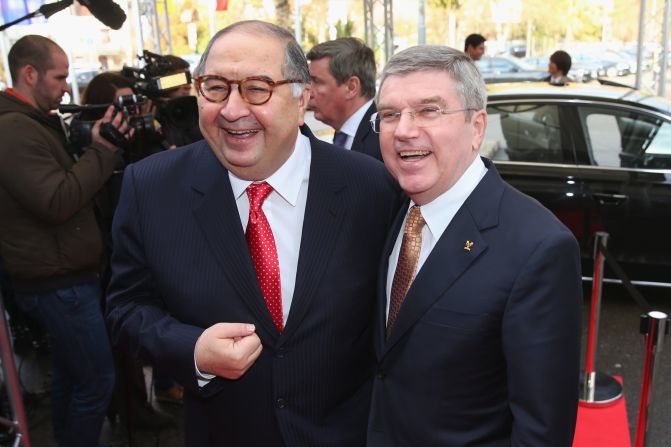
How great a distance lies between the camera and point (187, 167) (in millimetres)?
1818

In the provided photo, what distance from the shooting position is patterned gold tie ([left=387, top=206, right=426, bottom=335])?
62.7 inches

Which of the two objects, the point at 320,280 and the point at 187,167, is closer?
the point at 320,280

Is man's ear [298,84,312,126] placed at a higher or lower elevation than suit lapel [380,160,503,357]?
higher

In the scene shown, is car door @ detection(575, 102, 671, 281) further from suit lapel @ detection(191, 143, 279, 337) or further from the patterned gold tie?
suit lapel @ detection(191, 143, 279, 337)

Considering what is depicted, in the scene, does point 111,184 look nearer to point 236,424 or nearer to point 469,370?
point 236,424

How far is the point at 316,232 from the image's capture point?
1702mm

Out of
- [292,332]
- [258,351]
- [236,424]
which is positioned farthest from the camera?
[236,424]

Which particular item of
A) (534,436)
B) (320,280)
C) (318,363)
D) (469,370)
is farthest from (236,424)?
(534,436)

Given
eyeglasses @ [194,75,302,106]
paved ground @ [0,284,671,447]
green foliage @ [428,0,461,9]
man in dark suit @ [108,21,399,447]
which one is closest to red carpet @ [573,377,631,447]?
paved ground @ [0,284,671,447]

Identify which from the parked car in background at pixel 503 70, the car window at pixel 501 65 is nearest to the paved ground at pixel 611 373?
the parked car in background at pixel 503 70

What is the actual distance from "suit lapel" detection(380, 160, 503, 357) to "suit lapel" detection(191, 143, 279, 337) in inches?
14.5

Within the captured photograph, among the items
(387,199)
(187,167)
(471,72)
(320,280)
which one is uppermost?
(471,72)

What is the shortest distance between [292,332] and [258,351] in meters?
0.15

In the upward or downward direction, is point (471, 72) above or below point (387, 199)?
above
